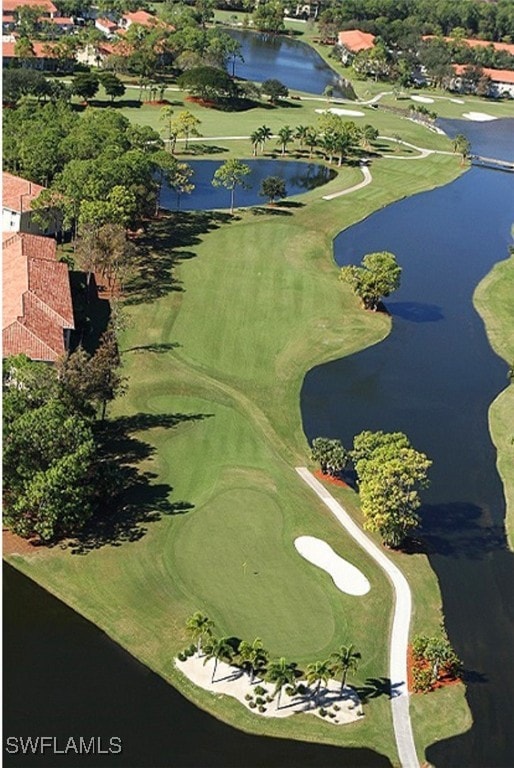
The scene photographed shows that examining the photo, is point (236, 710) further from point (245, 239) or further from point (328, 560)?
point (245, 239)

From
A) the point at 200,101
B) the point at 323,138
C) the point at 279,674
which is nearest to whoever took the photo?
the point at 279,674

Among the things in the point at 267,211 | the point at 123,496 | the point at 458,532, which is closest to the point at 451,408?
the point at 458,532

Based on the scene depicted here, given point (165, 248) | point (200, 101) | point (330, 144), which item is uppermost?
point (200, 101)

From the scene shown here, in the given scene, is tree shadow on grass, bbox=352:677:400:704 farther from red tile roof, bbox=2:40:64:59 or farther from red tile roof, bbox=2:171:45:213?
red tile roof, bbox=2:40:64:59

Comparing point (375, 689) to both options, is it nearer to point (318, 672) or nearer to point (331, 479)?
point (318, 672)

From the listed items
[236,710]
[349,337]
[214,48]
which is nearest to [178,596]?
[236,710]

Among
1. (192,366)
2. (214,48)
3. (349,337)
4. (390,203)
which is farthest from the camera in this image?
(214,48)
